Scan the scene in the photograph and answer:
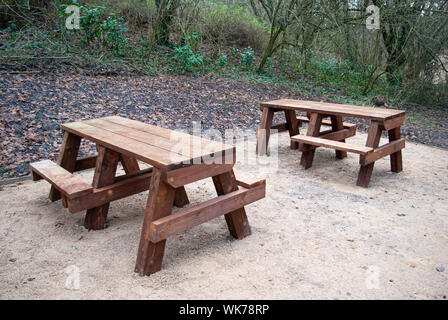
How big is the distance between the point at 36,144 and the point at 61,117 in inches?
35.2

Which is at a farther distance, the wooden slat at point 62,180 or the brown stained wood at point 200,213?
the wooden slat at point 62,180

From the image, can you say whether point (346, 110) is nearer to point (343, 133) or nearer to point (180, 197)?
point (343, 133)

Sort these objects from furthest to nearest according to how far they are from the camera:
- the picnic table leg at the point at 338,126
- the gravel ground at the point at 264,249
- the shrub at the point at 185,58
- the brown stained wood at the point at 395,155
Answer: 1. the shrub at the point at 185,58
2. the picnic table leg at the point at 338,126
3. the brown stained wood at the point at 395,155
4. the gravel ground at the point at 264,249

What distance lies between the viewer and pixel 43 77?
21.7 ft

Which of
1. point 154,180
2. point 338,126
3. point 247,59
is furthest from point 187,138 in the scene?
point 247,59

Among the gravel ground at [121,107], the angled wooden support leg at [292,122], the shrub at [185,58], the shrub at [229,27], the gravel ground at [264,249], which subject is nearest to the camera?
the gravel ground at [264,249]

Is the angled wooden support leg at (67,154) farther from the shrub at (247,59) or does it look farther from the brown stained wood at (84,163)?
the shrub at (247,59)

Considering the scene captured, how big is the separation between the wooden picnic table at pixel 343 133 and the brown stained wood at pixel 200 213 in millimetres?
1653

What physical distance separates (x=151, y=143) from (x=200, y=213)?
633 millimetres

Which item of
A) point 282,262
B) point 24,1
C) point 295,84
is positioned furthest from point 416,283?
point 24,1

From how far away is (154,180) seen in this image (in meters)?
2.33

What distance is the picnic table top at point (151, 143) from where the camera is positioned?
2.33m

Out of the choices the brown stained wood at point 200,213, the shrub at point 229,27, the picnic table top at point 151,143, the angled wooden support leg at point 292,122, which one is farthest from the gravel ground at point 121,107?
the brown stained wood at point 200,213

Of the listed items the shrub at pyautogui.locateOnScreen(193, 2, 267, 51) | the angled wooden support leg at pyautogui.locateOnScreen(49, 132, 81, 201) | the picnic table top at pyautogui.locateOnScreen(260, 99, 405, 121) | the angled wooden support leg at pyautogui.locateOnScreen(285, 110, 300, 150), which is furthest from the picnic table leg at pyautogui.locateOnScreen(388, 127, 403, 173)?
the shrub at pyautogui.locateOnScreen(193, 2, 267, 51)
